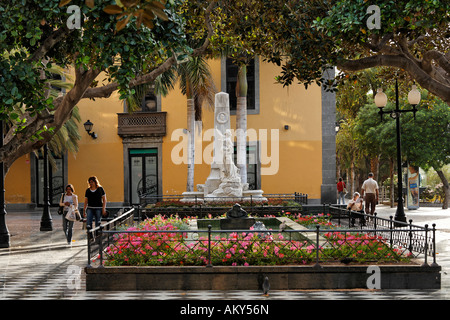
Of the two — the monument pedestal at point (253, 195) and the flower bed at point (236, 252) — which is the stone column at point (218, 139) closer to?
the monument pedestal at point (253, 195)

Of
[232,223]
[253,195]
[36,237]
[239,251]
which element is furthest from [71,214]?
[253,195]

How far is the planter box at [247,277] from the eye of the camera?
8.66 m

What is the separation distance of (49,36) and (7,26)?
3.56ft

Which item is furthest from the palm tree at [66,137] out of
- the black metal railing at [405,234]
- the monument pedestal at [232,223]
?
the black metal railing at [405,234]

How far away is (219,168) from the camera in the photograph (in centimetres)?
2119

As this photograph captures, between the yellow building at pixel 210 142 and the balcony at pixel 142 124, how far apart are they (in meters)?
0.04

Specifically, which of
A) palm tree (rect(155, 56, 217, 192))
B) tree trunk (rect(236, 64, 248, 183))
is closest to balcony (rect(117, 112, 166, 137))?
palm tree (rect(155, 56, 217, 192))

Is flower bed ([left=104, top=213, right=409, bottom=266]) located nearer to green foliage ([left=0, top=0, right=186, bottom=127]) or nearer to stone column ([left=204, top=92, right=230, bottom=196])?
green foliage ([left=0, top=0, right=186, bottom=127])

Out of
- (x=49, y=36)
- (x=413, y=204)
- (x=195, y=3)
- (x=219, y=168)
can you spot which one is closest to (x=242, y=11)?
(x=195, y=3)

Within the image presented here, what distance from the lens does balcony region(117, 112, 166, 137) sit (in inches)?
1137

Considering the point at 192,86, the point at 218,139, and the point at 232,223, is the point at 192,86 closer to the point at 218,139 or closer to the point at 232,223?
the point at 218,139

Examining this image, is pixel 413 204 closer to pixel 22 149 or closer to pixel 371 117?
pixel 371 117

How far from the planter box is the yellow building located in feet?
64.3

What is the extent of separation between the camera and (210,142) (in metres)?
28.5
